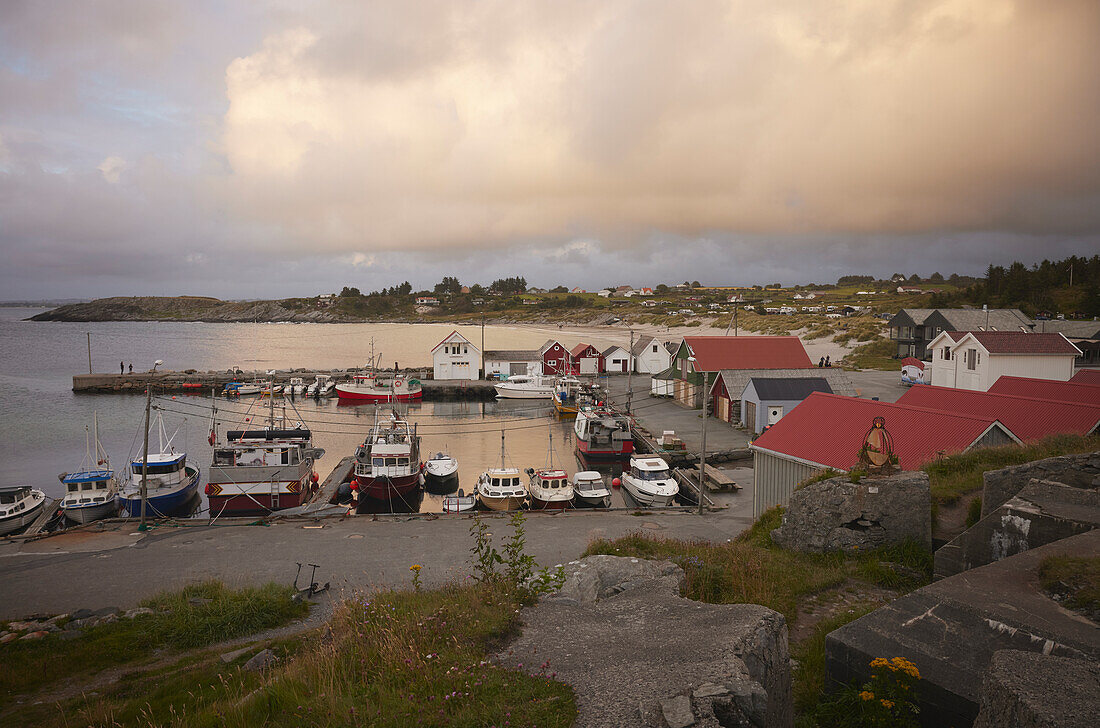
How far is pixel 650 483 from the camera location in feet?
85.1

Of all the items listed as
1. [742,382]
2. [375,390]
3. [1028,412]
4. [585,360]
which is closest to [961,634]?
[1028,412]

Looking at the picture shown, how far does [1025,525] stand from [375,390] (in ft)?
180

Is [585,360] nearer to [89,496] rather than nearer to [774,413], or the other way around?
[774,413]

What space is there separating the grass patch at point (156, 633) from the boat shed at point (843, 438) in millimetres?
12066

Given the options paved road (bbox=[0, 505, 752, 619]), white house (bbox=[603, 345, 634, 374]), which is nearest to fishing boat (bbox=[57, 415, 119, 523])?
paved road (bbox=[0, 505, 752, 619])

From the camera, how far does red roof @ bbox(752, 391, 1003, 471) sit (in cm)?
1543

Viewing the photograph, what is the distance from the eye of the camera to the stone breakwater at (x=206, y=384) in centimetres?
5947

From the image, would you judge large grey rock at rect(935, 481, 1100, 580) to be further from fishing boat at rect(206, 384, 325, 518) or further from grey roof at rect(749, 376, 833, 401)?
grey roof at rect(749, 376, 833, 401)

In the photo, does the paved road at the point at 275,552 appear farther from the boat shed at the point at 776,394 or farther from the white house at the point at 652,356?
the white house at the point at 652,356

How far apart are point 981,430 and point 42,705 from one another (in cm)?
2022

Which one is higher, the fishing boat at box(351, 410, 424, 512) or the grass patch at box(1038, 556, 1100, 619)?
the grass patch at box(1038, 556, 1100, 619)

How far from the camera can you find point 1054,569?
5359 millimetres

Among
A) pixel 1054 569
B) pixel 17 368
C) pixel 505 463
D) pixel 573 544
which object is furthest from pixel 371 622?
pixel 17 368

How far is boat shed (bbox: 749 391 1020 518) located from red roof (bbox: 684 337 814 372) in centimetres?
2327
